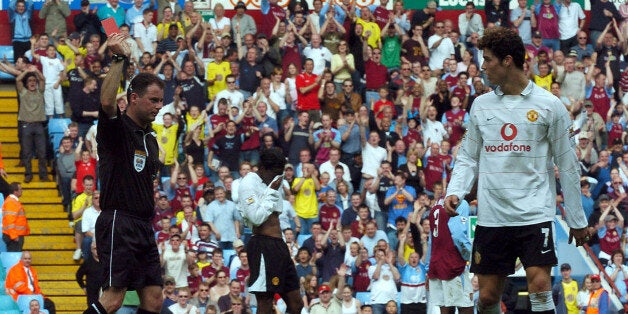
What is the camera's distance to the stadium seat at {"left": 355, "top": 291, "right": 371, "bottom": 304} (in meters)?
20.7

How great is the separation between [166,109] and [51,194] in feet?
8.48

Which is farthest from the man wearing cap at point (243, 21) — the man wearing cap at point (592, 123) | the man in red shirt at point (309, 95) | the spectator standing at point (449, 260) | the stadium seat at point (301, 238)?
the spectator standing at point (449, 260)

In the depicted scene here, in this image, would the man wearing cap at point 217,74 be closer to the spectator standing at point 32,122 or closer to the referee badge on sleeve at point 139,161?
the spectator standing at point 32,122

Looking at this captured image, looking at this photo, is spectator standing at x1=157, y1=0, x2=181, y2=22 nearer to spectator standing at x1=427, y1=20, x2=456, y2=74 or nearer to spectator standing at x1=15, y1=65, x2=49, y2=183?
spectator standing at x1=15, y1=65, x2=49, y2=183

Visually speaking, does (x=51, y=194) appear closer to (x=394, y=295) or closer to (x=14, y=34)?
(x=14, y=34)

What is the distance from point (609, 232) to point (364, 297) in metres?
4.76

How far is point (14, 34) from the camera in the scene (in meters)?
26.0

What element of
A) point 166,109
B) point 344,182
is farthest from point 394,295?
point 166,109

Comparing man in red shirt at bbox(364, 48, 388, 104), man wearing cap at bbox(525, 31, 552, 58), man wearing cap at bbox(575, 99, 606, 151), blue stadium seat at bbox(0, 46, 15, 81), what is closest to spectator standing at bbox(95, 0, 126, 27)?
blue stadium seat at bbox(0, 46, 15, 81)

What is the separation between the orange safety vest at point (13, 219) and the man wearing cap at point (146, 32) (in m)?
5.38

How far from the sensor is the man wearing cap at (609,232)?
22.7 m

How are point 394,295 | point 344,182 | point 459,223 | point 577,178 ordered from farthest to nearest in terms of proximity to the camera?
1. point 344,182
2. point 394,295
3. point 459,223
4. point 577,178

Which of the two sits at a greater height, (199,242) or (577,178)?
(577,178)

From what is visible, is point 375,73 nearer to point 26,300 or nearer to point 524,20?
point 524,20
